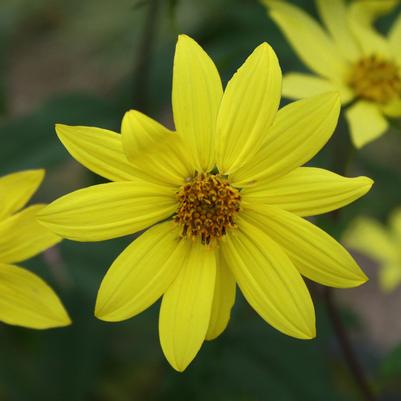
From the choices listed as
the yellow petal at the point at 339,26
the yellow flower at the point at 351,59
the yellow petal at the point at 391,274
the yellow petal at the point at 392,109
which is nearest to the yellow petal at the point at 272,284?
the yellow flower at the point at 351,59

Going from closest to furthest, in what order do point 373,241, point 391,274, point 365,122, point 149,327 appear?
point 365,122 → point 149,327 → point 391,274 → point 373,241

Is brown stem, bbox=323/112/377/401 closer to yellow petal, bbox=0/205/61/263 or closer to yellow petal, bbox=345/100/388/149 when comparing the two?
yellow petal, bbox=345/100/388/149

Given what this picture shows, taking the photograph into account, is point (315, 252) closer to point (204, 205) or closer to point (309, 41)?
point (204, 205)

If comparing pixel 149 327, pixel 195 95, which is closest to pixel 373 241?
pixel 149 327

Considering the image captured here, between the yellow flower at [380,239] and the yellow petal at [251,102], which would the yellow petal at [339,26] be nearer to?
the yellow petal at [251,102]

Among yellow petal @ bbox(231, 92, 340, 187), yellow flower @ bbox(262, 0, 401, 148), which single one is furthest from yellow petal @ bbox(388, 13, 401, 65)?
yellow petal @ bbox(231, 92, 340, 187)
